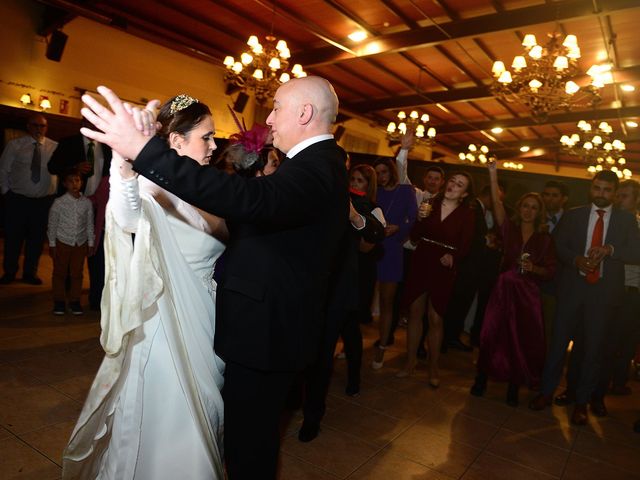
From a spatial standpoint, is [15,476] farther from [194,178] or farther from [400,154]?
[400,154]

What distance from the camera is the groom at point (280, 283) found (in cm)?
141

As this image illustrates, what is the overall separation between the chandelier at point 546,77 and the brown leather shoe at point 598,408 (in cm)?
439

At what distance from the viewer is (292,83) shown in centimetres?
152

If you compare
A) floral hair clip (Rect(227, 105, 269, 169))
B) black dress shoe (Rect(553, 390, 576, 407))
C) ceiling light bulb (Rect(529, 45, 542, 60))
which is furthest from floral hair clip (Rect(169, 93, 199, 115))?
ceiling light bulb (Rect(529, 45, 542, 60))

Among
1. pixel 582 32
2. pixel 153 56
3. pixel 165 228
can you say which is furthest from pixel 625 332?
pixel 153 56

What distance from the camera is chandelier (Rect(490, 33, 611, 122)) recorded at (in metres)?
6.18

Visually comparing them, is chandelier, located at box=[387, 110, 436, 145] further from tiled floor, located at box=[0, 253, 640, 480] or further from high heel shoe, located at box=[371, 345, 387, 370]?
tiled floor, located at box=[0, 253, 640, 480]

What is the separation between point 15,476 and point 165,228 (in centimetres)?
127

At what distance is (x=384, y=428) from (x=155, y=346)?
175 centimetres

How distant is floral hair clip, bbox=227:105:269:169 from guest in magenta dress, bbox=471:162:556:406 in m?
2.07

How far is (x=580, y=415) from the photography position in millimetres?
3270

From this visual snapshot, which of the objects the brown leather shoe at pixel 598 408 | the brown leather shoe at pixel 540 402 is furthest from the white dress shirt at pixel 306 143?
the brown leather shoe at pixel 598 408

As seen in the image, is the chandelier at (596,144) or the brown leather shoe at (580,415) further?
the chandelier at (596,144)

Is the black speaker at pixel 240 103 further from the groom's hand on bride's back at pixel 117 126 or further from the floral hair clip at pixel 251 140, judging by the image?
the groom's hand on bride's back at pixel 117 126
